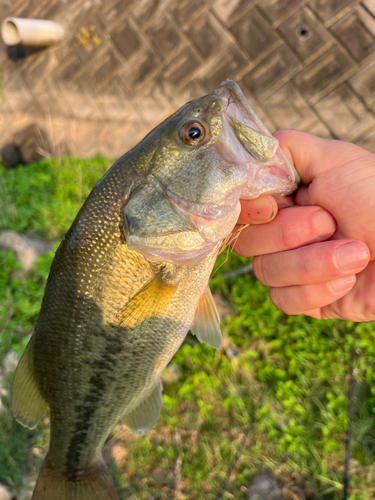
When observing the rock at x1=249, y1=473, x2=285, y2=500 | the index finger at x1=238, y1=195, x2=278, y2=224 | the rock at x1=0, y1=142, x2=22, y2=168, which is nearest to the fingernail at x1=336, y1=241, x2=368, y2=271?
the index finger at x1=238, y1=195, x2=278, y2=224

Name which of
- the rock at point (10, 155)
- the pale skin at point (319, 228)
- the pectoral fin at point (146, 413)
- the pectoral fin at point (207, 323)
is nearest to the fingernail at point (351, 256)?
the pale skin at point (319, 228)

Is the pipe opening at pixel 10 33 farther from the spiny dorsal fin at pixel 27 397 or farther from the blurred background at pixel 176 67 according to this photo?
the spiny dorsal fin at pixel 27 397

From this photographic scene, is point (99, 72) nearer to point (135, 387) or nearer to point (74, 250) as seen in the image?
point (74, 250)

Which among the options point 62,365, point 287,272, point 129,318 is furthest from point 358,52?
point 62,365

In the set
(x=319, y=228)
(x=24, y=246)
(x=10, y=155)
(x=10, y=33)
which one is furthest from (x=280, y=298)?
(x=10, y=33)

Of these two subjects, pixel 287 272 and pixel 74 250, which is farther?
pixel 287 272

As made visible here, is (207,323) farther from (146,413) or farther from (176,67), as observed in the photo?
(176,67)
